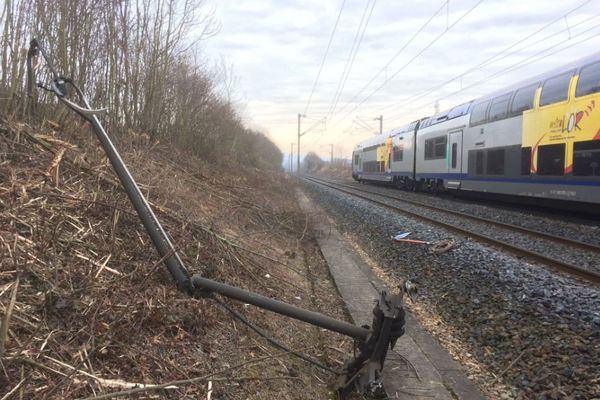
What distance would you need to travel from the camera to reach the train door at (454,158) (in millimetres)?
19906

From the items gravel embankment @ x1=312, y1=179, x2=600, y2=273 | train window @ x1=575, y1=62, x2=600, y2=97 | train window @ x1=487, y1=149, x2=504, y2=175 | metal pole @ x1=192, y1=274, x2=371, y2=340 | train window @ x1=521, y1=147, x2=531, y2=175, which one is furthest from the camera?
train window @ x1=487, y1=149, x2=504, y2=175

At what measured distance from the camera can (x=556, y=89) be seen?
13.2 metres

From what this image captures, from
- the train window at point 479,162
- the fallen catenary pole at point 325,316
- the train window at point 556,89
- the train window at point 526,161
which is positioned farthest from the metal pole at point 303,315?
the train window at point 479,162

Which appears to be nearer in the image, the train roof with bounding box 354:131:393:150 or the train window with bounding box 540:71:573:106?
the train window with bounding box 540:71:573:106

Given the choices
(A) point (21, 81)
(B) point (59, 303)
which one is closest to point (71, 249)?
(B) point (59, 303)

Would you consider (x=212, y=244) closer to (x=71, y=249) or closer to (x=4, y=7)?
(x=71, y=249)

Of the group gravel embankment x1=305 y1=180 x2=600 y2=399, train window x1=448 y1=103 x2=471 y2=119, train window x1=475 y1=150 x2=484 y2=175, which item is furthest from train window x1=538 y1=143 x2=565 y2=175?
train window x1=448 y1=103 x2=471 y2=119

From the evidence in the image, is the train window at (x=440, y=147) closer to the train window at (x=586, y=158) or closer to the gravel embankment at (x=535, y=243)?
the gravel embankment at (x=535, y=243)

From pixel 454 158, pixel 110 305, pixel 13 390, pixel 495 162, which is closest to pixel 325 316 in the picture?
pixel 110 305

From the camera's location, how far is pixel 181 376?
2941mm

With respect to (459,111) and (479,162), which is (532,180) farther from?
(459,111)

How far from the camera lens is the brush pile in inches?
102

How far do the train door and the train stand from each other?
0.01 m

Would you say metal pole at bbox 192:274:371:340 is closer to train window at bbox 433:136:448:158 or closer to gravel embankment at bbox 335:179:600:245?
gravel embankment at bbox 335:179:600:245
